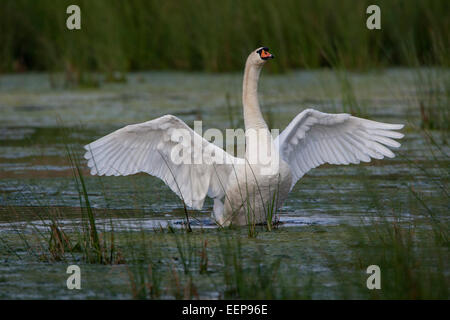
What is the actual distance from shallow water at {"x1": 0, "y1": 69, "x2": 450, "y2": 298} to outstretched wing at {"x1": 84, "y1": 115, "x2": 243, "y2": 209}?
0.24m

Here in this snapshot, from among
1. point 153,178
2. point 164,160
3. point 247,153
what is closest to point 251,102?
point 247,153

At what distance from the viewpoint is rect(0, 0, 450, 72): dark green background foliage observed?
13352 mm

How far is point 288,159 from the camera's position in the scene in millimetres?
6203

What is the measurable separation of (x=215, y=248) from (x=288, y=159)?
1.50 m

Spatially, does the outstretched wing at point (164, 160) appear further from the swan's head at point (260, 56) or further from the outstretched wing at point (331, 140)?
the swan's head at point (260, 56)

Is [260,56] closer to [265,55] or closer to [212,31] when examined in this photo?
[265,55]

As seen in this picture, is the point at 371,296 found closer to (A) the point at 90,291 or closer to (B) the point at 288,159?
(A) the point at 90,291

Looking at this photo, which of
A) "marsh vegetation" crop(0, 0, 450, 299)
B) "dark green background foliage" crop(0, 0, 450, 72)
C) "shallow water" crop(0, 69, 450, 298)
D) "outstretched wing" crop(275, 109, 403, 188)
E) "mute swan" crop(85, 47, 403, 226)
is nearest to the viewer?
"marsh vegetation" crop(0, 0, 450, 299)

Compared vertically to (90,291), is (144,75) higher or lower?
higher

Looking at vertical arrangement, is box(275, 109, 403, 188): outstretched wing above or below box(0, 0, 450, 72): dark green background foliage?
below

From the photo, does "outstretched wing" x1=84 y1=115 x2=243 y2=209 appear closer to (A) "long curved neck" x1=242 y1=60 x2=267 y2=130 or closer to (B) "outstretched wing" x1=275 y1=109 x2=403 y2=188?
(A) "long curved neck" x1=242 y1=60 x2=267 y2=130

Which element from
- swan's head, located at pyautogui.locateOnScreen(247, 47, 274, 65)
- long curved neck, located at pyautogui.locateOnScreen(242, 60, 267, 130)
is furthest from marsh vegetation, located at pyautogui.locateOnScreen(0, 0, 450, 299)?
swan's head, located at pyautogui.locateOnScreen(247, 47, 274, 65)

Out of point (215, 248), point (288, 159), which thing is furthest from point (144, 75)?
point (215, 248)

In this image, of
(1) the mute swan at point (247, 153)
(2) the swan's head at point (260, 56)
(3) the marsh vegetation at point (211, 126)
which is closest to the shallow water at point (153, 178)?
(3) the marsh vegetation at point (211, 126)
